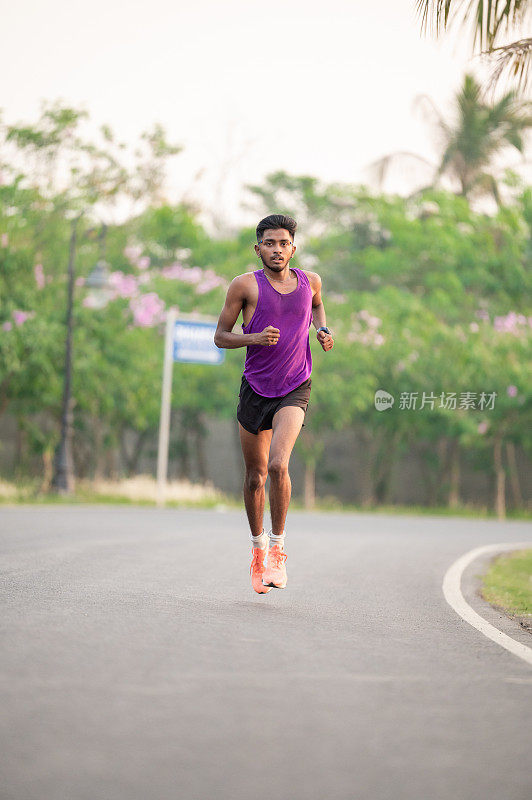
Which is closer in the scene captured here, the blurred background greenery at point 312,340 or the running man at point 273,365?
the running man at point 273,365

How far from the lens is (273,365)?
7.68m

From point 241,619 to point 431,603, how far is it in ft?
6.96

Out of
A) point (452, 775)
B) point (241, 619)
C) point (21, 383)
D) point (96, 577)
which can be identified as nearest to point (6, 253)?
point (21, 383)

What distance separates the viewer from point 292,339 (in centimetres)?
763

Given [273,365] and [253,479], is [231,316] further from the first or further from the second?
[253,479]

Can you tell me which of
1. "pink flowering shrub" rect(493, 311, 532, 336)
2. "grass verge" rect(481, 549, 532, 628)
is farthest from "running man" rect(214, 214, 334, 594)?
"pink flowering shrub" rect(493, 311, 532, 336)

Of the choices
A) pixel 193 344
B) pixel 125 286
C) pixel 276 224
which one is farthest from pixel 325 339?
pixel 125 286

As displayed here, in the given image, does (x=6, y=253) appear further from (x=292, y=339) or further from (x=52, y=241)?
(x=292, y=339)

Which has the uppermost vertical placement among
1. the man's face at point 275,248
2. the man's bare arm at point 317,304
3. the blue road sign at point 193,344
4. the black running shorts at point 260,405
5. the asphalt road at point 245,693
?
the blue road sign at point 193,344

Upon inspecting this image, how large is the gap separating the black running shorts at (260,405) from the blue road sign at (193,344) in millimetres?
17372

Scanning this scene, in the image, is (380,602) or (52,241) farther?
(52,241)

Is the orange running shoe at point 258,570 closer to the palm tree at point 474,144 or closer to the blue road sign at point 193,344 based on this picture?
the blue road sign at point 193,344

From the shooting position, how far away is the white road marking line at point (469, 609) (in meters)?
6.18

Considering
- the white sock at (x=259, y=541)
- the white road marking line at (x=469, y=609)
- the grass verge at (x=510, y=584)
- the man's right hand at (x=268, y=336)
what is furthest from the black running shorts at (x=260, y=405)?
the grass verge at (x=510, y=584)
